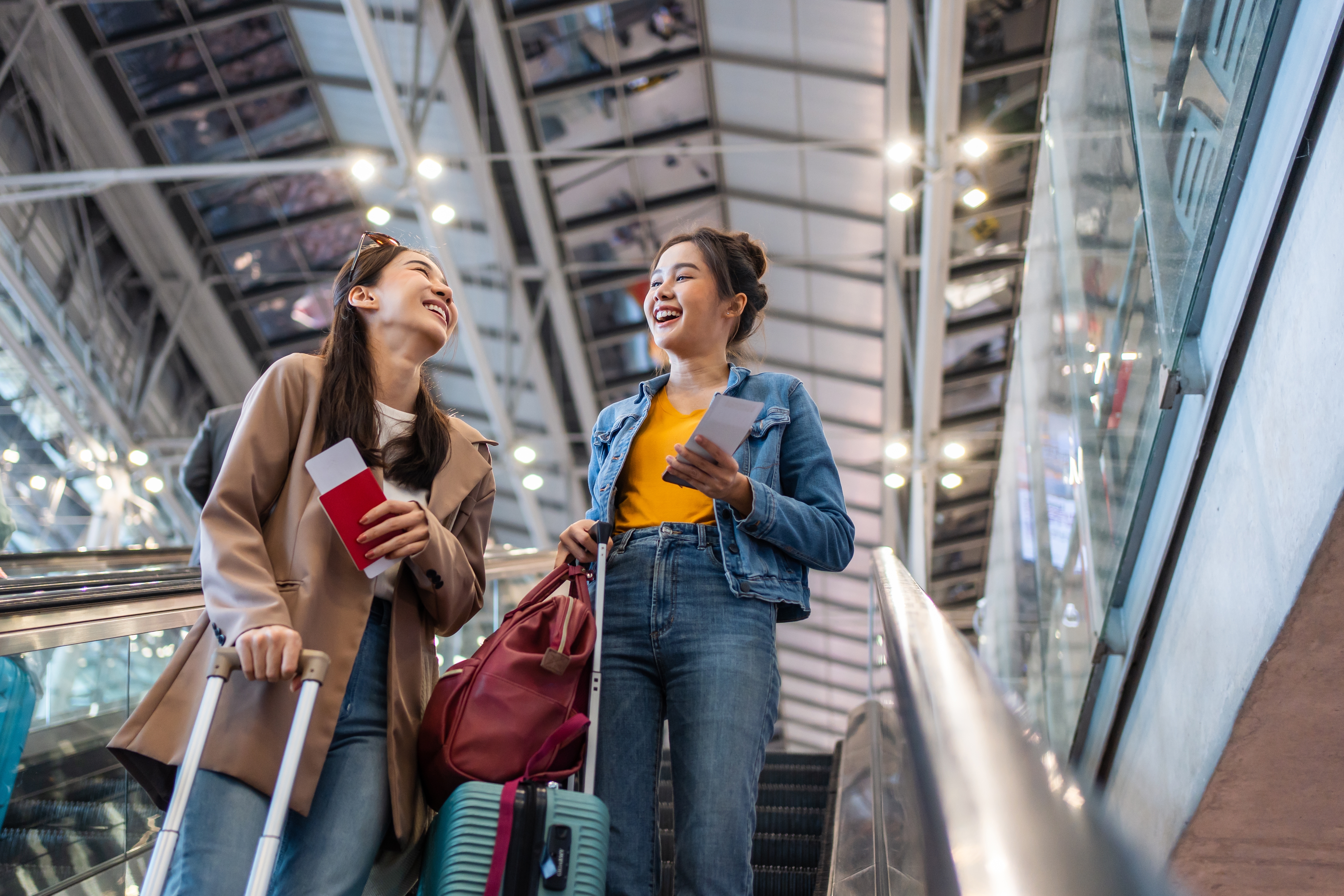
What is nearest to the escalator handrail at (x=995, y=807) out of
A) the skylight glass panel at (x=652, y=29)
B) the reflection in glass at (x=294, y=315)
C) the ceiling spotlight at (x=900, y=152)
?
the ceiling spotlight at (x=900, y=152)

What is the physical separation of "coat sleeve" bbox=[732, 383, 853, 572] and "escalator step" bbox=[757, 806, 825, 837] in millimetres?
1735

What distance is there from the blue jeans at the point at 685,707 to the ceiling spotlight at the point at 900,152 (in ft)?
29.5

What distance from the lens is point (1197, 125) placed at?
297 cm

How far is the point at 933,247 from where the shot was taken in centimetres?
1210

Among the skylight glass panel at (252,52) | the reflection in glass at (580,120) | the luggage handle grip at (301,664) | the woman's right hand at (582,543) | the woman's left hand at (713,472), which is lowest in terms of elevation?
the luggage handle grip at (301,664)

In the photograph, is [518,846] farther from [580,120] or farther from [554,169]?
[554,169]

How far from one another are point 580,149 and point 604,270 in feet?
8.22

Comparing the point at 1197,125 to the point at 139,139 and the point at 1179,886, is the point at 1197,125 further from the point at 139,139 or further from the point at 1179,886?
the point at 139,139

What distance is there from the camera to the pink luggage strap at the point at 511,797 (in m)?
2.07

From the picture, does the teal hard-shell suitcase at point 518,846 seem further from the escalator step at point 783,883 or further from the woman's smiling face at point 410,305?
the escalator step at point 783,883

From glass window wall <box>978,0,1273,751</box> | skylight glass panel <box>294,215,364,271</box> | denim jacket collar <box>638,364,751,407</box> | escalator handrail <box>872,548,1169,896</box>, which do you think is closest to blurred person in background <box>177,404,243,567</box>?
denim jacket collar <box>638,364,751,407</box>

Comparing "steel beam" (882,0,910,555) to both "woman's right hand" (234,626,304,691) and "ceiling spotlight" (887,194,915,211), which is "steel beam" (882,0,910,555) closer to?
"ceiling spotlight" (887,194,915,211)

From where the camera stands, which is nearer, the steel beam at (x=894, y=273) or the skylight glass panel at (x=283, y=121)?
the steel beam at (x=894, y=273)

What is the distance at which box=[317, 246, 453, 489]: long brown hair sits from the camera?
2.43 metres
